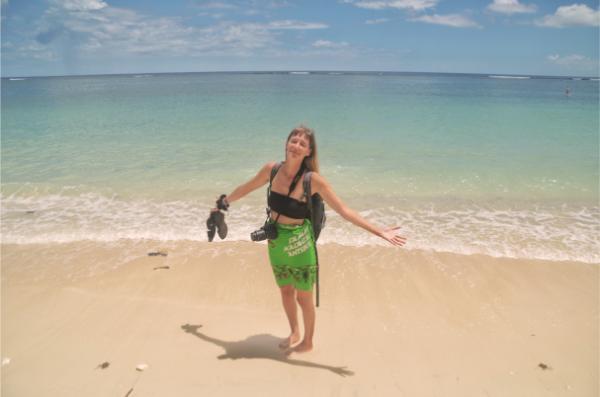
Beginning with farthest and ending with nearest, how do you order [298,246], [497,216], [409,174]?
[409,174] → [497,216] → [298,246]

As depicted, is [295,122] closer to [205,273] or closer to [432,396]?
[205,273]

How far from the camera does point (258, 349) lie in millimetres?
3996

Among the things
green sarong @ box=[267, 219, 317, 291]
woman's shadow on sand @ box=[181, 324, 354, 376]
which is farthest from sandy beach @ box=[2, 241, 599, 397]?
green sarong @ box=[267, 219, 317, 291]

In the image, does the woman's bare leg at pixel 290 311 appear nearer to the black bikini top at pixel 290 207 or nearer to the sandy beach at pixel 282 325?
the sandy beach at pixel 282 325

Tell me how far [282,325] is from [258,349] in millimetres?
558

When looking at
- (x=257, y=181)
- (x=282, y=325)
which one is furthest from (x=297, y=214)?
(x=282, y=325)

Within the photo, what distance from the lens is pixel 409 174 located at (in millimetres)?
11711

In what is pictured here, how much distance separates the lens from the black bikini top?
3230mm

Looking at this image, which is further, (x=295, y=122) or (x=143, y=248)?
(x=295, y=122)

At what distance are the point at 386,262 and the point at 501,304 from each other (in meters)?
1.64

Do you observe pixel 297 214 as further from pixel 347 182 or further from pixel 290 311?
pixel 347 182

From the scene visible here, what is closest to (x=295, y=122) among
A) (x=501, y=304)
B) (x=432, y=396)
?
(x=501, y=304)

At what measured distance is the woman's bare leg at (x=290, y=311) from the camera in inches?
144

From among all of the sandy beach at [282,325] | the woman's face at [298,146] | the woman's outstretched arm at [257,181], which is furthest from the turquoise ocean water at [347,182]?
the woman's face at [298,146]
